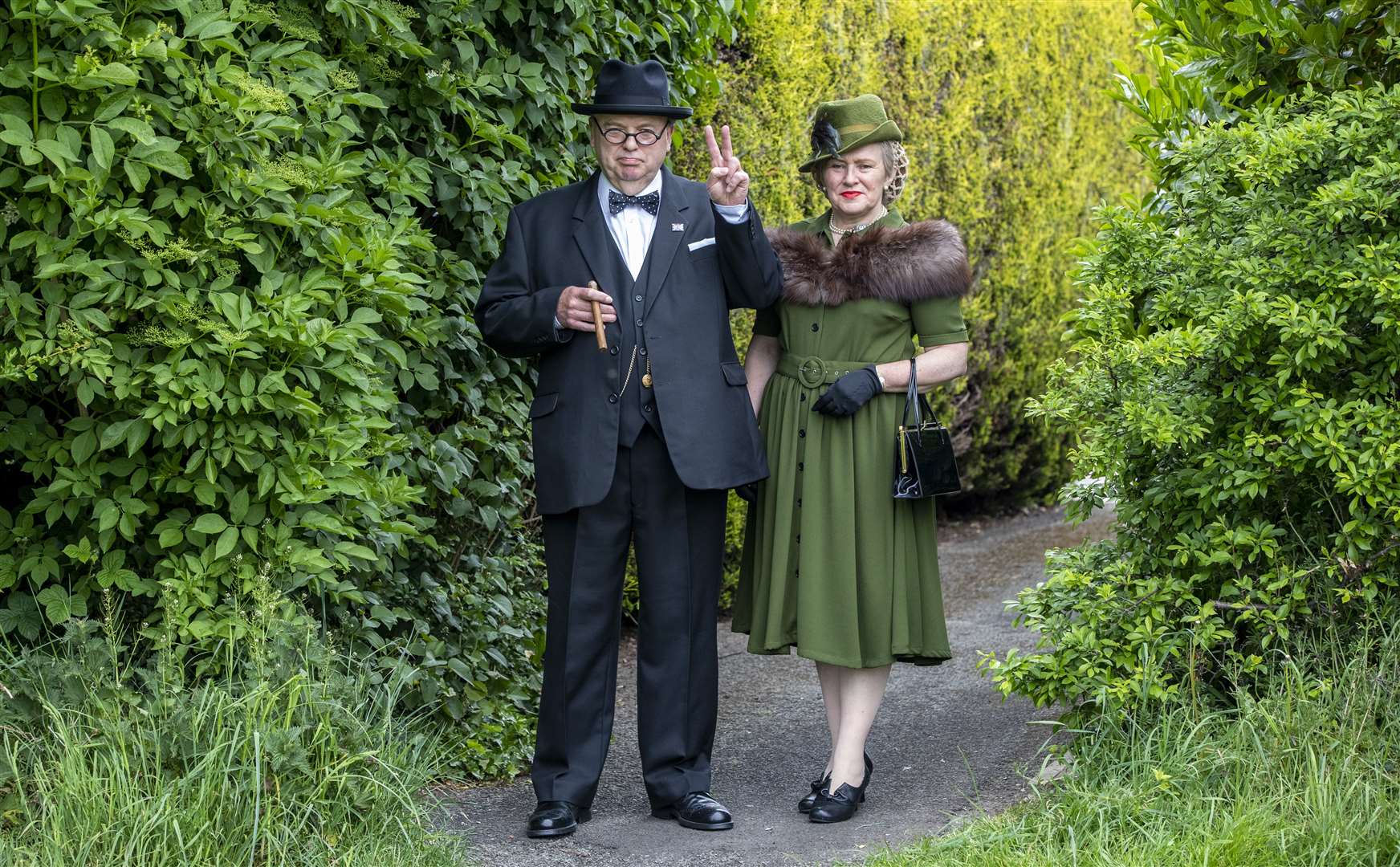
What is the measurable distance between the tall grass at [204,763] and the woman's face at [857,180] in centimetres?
185

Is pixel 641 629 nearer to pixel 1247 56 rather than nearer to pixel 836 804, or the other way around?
pixel 836 804

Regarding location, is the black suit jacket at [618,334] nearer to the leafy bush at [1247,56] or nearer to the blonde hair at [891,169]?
the blonde hair at [891,169]

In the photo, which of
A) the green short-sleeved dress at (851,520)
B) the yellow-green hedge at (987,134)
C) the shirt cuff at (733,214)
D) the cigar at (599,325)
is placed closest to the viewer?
the cigar at (599,325)

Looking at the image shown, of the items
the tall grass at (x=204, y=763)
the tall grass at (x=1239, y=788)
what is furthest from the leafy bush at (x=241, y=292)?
the tall grass at (x=1239, y=788)

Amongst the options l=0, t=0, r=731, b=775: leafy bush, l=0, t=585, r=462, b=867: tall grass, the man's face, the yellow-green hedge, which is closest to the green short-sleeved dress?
the man's face

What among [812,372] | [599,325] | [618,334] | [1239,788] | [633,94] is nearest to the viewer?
[1239,788]

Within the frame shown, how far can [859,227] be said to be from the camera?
4230 mm

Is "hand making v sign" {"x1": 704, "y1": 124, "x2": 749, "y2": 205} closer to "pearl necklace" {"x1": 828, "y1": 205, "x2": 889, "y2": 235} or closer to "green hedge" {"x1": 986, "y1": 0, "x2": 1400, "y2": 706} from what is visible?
"pearl necklace" {"x1": 828, "y1": 205, "x2": 889, "y2": 235}

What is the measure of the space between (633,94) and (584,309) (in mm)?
588

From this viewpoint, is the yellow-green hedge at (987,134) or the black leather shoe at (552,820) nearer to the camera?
the black leather shoe at (552,820)

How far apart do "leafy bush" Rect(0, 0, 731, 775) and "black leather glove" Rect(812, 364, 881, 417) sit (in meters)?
1.12

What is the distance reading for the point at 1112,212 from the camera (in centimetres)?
418

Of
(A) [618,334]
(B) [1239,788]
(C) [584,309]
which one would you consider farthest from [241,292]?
(B) [1239,788]

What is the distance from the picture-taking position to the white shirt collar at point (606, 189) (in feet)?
13.5
